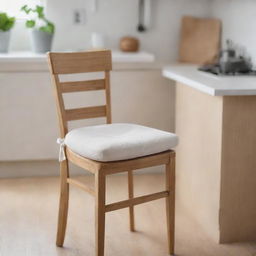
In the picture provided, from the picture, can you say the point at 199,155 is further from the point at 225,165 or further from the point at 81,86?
the point at 81,86

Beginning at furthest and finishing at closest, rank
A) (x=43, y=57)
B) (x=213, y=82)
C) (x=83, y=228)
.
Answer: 1. (x=43, y=57)
2. (x=83, y=228)
3. (x=213, y=82)

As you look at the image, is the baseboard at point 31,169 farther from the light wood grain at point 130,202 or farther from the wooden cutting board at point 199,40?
the light wood grain at point 130,202

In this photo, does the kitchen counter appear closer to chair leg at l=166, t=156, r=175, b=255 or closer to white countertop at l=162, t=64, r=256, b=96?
white countertop at l=162, t=64, r=256, b=96

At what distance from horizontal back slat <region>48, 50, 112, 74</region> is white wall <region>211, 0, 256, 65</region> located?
988mm

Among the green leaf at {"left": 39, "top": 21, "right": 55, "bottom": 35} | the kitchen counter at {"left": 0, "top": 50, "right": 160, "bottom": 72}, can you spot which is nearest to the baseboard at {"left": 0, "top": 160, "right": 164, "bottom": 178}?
the kitchen counter at {"left": 0, "top": 50, "right": 160, "bottom": 72}

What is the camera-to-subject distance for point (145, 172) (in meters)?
4.14

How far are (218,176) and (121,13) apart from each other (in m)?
1.66

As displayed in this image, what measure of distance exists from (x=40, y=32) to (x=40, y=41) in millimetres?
59

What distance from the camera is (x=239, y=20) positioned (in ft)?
12.1

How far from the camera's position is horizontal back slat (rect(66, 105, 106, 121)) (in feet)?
9.37

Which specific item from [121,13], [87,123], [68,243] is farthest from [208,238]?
[121,13]

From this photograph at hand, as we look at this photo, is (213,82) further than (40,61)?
No

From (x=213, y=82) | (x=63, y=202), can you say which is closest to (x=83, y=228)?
(x=63, y=202)

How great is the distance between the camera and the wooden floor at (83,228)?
114 inches
